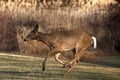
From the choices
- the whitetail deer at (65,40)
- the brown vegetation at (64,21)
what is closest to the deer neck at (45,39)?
the whitetail deer at (65,40)

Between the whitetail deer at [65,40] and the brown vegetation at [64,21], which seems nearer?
the whitetail deer at [65,40]

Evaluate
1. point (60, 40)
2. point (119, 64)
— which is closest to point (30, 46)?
point (119, 64)

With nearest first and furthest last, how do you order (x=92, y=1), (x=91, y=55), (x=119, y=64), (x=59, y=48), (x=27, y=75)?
(x=27, y=75)
(x=59, y=48)
(x=119, y=64)
(x=91, y=55)
(x=92, y=1)

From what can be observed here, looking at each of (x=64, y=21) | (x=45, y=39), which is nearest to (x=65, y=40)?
(x=45, y=39)

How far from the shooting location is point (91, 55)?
120ft

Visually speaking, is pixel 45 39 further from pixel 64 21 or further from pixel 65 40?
pixel 64 21

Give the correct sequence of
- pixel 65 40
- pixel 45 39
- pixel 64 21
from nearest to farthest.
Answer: pixel 45 39, pixel 65 40, pixel 64 21

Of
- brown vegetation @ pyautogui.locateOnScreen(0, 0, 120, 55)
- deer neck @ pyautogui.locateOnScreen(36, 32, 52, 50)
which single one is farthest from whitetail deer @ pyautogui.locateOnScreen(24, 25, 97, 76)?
brown vegetation @ pyautogui.locateOnScreen(0, 0, 120, 55)

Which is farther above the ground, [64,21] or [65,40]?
[65,40]

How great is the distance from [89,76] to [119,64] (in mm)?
12229

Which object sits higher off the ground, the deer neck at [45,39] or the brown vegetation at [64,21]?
the deer neck at [45,39]

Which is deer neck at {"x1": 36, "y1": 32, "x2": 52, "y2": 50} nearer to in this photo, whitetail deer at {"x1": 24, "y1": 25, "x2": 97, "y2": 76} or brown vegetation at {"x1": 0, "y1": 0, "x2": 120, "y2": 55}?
whitetail deer at {"x1": 24, "y1": 25, "x2": 97, "y2": 76}

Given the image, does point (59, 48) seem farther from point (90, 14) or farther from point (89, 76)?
point (90, 14)

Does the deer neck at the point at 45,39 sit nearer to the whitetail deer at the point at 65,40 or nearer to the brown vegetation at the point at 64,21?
the whitetail deer at the point at 65,40
